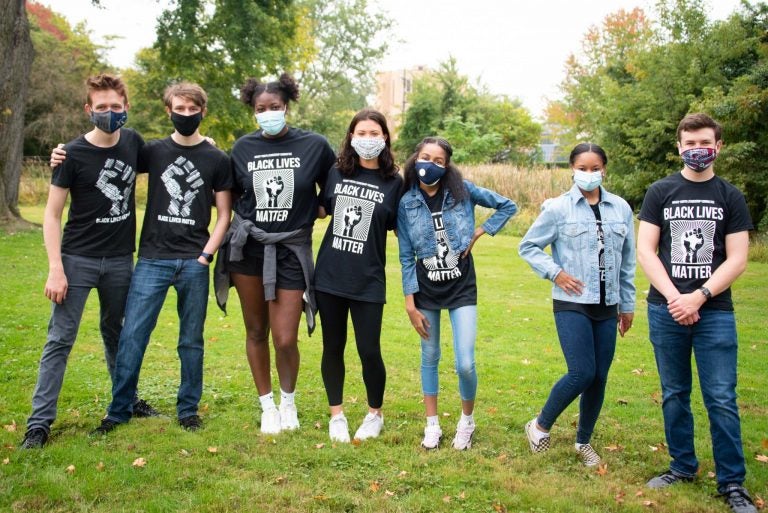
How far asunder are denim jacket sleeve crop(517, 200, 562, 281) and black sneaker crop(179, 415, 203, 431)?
2766 mm

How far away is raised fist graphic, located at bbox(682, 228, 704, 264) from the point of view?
452 cm

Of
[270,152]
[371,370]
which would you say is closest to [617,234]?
[371,370]

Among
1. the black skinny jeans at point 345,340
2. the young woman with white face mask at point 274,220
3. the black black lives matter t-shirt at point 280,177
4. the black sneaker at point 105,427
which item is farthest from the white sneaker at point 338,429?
the black sneaker at point 105,427

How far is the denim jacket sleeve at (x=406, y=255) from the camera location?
519 cm

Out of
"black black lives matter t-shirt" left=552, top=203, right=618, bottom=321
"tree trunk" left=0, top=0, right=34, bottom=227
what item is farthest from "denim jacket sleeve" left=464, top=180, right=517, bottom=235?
A: "tree trunk" left=0, top=0, right=34, bottom=227

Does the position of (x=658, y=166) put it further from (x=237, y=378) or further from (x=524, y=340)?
(x=237, y=378)

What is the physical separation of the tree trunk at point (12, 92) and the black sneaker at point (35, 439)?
13.9 metres

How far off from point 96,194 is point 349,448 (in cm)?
257

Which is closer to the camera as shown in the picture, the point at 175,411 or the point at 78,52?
the point at 175,411

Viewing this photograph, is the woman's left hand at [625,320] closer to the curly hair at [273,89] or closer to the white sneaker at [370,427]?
the white sneaker at [370,427]

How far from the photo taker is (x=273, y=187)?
5.30m

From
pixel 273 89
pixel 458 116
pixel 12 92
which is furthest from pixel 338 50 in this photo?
pixel 273 89

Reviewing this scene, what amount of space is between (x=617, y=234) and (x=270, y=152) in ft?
8.32

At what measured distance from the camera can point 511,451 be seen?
17.0ft
